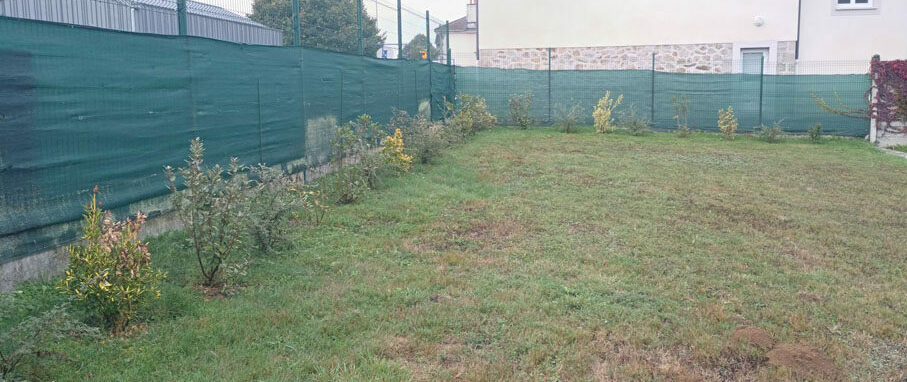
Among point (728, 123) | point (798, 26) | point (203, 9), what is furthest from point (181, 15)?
point (798, 26)

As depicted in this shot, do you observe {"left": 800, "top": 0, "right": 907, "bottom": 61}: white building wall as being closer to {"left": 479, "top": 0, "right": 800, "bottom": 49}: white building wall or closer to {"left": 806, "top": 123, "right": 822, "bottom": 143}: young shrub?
{"left": 479, "top": 0, "right": 800, "bottom": 49}: white building wall

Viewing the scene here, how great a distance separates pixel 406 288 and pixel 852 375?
2784 mm

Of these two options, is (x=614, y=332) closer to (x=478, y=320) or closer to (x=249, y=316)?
(x=478, y=320)

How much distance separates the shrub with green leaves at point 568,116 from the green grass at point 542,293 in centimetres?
795

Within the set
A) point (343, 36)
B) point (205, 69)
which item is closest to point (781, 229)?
point (205, 69)

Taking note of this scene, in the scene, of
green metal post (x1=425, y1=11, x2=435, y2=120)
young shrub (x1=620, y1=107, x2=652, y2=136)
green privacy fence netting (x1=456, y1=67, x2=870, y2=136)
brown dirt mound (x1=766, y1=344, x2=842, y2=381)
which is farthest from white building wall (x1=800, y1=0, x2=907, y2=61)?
brown dirt mound (x1=766, y1=344, x2=842, y2=381)

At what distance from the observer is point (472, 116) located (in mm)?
16125

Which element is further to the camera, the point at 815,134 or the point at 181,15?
the point at 815,134

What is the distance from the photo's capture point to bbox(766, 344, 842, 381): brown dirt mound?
356cm

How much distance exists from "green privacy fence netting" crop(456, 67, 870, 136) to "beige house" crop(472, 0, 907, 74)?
154 cm

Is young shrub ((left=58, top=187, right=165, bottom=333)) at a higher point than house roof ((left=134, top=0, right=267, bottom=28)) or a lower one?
lower

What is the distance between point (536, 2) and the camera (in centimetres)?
2112

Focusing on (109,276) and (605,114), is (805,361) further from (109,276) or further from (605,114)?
(605,114)

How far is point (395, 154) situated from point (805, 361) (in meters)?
6.72
